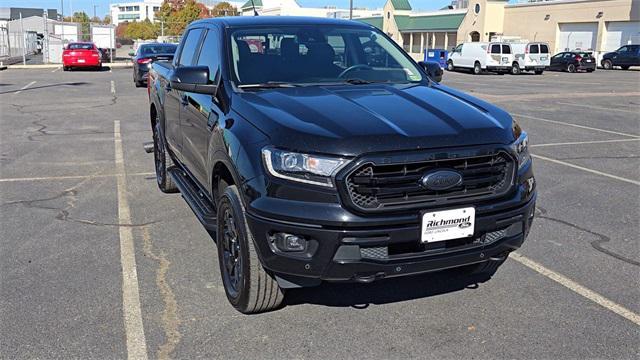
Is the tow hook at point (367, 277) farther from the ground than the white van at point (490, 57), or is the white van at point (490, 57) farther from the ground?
the white van at point (490, 57)

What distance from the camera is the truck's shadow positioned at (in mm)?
4176

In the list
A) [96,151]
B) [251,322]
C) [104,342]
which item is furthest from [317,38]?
[96,151]

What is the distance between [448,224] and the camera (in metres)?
3.41

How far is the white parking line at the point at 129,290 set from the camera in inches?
141

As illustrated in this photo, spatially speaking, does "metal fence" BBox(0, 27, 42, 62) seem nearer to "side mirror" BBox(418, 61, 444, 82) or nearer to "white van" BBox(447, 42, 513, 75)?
"white van" BBox(447, 42, 513, 75)

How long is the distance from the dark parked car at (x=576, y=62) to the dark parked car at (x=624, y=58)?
3338mm

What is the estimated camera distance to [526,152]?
3947mm

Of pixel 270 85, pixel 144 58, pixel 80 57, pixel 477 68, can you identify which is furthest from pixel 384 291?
pixel 477 68

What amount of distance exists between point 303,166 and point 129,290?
1.81 metres

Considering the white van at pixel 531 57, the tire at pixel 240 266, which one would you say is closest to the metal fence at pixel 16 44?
the white van at pixel 531 57

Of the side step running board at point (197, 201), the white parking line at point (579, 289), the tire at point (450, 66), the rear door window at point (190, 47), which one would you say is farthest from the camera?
the tire at point (450, 66)

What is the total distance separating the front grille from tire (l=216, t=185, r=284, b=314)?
28.7 inches

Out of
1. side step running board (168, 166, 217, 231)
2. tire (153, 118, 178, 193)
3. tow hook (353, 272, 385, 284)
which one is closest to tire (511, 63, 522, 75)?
tire (153, 118, 178, 193)

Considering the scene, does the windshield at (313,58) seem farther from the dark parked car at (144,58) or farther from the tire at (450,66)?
the tire at (450,66)
